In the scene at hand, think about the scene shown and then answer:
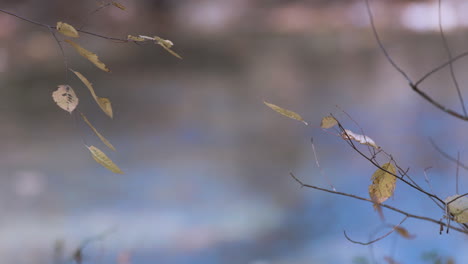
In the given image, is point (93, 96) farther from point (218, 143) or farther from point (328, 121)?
point (218, 143)

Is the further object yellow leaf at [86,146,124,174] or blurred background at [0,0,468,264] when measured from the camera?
blurred background at [0,0,468,264]

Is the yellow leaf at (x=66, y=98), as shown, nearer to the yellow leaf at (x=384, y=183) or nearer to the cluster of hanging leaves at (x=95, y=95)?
the cluster of hanging leaves at (x=95, y=95)

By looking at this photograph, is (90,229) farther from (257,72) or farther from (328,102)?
(257,72)

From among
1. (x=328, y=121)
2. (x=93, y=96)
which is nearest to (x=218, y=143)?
(x=328, y=121)

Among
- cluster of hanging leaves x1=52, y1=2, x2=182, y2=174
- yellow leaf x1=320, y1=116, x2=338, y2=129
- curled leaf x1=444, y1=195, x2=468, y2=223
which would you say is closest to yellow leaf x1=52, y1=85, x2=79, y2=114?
cluster of hanging leaves x1=52, y1=2, x2=182, y2=174

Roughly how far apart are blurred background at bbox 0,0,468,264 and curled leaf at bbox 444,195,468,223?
0.39ft

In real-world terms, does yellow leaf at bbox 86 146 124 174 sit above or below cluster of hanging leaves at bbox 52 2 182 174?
below

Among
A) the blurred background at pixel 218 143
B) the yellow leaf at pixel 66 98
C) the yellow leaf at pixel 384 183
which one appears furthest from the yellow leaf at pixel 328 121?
the yellow leaf at pixel 66 98

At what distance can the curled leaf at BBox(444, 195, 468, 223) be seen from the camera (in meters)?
0.57

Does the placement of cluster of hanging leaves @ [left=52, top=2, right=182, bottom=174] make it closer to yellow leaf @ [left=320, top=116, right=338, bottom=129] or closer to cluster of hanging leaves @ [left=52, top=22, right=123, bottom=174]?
cluster of hanging leaves @ [left=52, top=22, right=123, bottom=174]

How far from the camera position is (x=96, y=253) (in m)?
1.88

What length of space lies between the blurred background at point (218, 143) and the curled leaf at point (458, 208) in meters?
0.12

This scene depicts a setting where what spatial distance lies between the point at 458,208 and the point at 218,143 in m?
2.75

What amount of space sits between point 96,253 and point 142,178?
916mm
